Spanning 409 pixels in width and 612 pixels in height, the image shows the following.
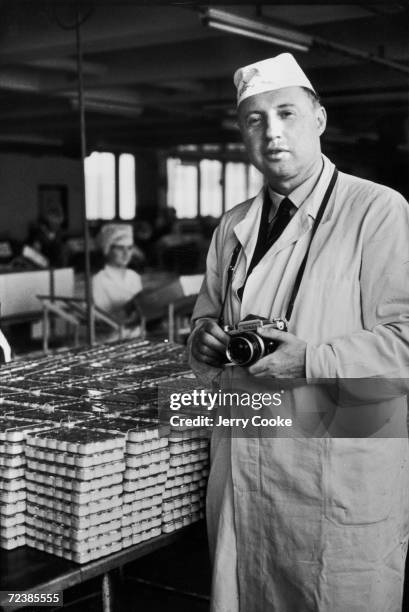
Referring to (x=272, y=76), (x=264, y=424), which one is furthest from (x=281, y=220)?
(x=264, y=424)

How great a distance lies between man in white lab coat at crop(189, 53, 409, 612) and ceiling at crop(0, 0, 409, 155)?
2.09 metres

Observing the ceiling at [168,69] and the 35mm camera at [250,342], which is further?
the ceiling at [168,69]

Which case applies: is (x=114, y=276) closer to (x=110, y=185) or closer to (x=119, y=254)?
(x=119, y=254)

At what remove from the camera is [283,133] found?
169 centimetres

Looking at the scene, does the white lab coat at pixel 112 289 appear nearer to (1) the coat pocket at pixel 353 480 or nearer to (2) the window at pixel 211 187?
(1) the coat pocket at pixel 353 480

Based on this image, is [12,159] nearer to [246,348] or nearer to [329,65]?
[329,65]

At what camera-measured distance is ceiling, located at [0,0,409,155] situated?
7.06 m

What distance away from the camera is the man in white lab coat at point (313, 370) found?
1.60 meters

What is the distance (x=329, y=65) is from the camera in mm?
9938

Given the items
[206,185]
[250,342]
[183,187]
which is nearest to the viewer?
[250,342]

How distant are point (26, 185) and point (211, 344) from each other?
17.3 m

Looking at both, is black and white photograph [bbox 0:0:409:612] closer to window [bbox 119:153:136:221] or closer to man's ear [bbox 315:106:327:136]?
man's ear [bbox 315:106:327:136]

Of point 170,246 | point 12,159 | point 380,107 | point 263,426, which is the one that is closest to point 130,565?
point 263,426

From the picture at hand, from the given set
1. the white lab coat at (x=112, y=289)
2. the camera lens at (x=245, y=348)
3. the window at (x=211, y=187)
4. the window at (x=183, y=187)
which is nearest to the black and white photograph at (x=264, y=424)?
the camera lens at (x=245, y=348)
